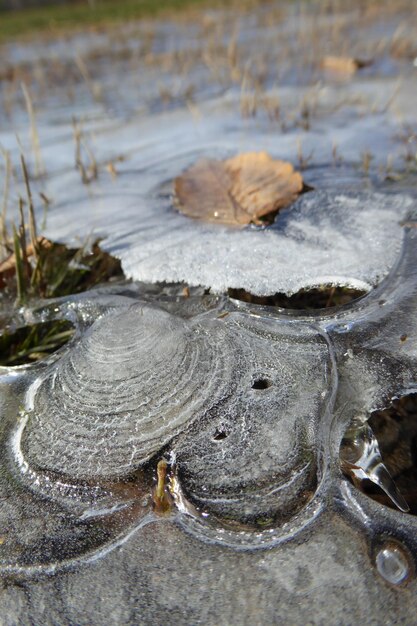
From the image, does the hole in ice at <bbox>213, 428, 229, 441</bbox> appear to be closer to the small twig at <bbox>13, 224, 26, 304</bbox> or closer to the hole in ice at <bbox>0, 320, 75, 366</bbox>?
the hole in ice at <bbox>0, 320, 75, 366</bbox>

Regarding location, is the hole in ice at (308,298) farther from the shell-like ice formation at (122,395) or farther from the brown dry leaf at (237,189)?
the brown dry leaf at (237,189)

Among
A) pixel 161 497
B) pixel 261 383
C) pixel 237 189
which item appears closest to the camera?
pixel 161 497

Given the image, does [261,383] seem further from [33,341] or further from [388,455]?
[33,341]

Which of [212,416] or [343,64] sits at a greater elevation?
[343,64]

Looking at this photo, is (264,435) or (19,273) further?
(19,273)

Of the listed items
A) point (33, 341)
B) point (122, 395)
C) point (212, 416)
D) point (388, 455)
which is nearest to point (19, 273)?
point (33, 341)

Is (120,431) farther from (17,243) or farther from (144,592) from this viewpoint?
(17,243)

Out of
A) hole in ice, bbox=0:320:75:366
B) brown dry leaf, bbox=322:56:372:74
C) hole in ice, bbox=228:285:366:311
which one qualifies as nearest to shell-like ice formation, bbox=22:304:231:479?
hole in ice, bbox=0:320:75:366

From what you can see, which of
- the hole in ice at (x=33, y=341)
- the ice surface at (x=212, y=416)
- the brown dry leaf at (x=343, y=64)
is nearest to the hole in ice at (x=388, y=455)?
the ice surface at (x=212, y=416)
